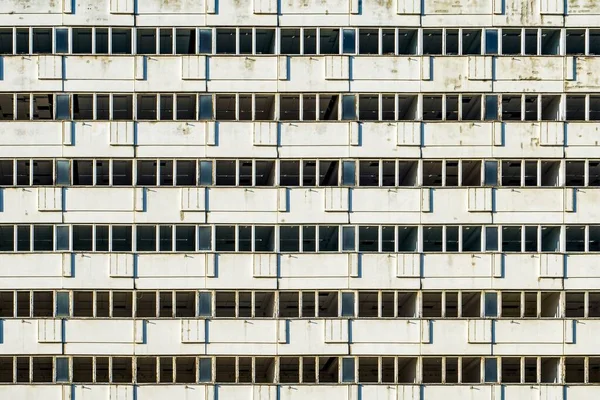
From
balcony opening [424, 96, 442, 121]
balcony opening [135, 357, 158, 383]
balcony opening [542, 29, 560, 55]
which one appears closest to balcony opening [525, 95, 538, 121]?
balcony opening [542, 29, 560, 55]

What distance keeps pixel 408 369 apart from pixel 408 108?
423 inches

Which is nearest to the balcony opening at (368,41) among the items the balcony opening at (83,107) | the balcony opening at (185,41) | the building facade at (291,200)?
Result: the building facade at (291,200)

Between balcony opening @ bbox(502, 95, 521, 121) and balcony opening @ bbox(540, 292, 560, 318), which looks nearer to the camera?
balcony opening @ bbox(540, 292, 560, 318)

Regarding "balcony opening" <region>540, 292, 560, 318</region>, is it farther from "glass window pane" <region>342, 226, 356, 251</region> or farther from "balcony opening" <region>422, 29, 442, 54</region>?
"balcony opening" <region>422, 29, 442, 54</region>

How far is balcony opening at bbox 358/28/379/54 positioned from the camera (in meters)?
49.5

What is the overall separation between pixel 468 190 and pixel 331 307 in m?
7.34

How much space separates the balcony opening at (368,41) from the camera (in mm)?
49469

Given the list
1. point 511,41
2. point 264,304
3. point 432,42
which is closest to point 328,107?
point 432,42

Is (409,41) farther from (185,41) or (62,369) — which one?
(62,369)

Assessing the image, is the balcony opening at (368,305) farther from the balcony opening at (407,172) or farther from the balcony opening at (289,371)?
the balcony opening at (407,172)

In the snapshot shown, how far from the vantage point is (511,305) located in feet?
166

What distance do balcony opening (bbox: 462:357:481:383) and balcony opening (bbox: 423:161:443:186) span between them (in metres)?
7.35

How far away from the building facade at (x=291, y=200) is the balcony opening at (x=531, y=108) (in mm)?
363

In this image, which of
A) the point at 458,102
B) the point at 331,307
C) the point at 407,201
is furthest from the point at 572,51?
the point at 331,307
